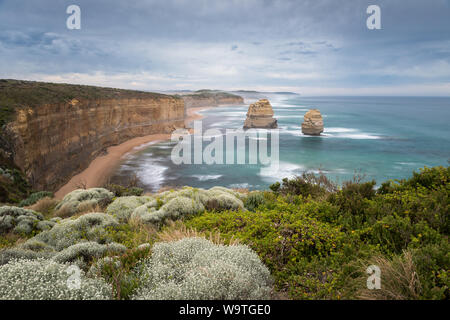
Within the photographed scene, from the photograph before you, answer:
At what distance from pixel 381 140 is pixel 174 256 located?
55.5 metres

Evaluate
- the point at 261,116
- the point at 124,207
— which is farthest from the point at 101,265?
the point at 261,116

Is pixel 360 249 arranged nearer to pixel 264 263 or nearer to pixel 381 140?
pixel 264 263

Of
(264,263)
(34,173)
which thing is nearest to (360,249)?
(264,263)

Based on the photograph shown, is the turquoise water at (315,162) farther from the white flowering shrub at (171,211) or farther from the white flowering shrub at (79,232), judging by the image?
the white flowering shrub at (79,232)

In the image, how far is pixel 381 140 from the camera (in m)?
50.5

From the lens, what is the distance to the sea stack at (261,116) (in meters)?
62.5

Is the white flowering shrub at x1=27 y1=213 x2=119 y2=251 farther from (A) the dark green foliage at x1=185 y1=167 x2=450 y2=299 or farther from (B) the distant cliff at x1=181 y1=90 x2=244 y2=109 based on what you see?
(B) the distant cliff at x1=181 y1=90 x2=244 y2=109

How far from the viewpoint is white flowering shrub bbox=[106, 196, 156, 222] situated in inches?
333

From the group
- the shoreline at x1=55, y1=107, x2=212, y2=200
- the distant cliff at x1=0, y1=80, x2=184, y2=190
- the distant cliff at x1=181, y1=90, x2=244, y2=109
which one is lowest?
the shoreline at x1=55, y1=107, x2=212, y2=200

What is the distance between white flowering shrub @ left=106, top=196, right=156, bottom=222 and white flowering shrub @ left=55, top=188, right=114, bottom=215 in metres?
1.36

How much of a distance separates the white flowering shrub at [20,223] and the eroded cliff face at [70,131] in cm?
1360

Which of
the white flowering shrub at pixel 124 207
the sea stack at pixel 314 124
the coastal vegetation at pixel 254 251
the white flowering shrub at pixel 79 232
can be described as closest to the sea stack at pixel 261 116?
the sea stack at pixel 314 124

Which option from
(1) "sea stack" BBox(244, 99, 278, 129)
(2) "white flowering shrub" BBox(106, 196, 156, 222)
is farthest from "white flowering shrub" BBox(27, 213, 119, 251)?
(1) "sea stack" BBox(244, 99, 278, 129)
